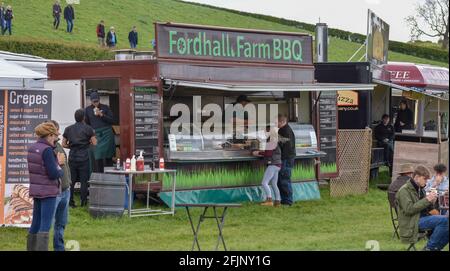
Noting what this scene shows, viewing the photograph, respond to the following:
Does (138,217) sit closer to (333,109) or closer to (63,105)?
(63,105)

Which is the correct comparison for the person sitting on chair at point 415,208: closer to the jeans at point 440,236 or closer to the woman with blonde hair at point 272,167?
the jeans at point 440,236

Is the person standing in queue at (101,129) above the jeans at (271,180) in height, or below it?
above

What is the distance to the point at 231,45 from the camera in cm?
1670

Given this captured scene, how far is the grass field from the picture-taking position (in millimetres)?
12211

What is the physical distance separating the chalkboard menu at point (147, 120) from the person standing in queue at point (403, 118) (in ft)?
32.6

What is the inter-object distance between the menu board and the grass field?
279 mm

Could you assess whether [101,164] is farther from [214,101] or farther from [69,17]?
[69,17]

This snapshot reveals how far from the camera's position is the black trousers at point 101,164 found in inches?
638

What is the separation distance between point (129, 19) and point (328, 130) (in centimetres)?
3754

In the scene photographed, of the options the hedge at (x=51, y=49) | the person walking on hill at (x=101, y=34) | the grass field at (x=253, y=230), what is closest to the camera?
the grass field at (x=253, y=230)

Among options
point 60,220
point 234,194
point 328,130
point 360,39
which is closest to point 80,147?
point 234,194

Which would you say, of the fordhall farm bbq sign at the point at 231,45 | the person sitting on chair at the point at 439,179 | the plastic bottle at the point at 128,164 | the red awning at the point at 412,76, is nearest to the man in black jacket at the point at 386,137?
the fordhall farm bbq sign at the point at 231,45

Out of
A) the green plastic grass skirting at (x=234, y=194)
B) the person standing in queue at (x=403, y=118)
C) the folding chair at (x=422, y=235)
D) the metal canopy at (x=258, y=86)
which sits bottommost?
the folding chair at (x=422, y=235)
